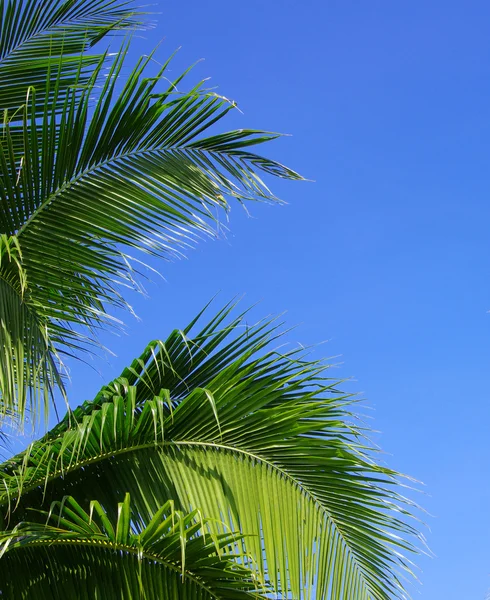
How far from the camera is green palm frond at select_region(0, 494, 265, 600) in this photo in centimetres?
349

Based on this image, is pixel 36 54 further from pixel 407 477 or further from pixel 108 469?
pixel 407 477

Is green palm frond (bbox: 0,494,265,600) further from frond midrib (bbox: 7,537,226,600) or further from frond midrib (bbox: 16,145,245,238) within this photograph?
frond midrib (bbox: 16,145,245,238)

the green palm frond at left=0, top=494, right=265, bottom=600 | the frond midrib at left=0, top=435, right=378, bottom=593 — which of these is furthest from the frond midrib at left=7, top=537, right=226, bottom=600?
the frond midrib at left=0, top=435, right=378, bottom=593

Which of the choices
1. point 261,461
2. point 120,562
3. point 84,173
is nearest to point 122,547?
point 120,562

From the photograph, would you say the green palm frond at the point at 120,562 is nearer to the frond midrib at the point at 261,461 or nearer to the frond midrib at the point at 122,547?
the frond midrib at the point at 122,547

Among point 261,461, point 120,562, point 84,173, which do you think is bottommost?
point 120,562

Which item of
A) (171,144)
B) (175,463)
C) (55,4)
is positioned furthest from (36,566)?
(55,4)

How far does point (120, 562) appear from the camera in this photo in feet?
12.0

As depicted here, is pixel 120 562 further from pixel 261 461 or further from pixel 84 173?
pixel 84 173

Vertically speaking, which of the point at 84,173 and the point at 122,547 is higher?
the point at 84,173

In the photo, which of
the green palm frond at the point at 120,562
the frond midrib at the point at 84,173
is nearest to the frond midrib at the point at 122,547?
the green palm frond at the point at 120,562

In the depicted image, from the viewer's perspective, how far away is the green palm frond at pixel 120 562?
349 centimetres

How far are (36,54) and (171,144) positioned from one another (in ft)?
4.10

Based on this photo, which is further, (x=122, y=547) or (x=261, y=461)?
(x=261, y=461)
